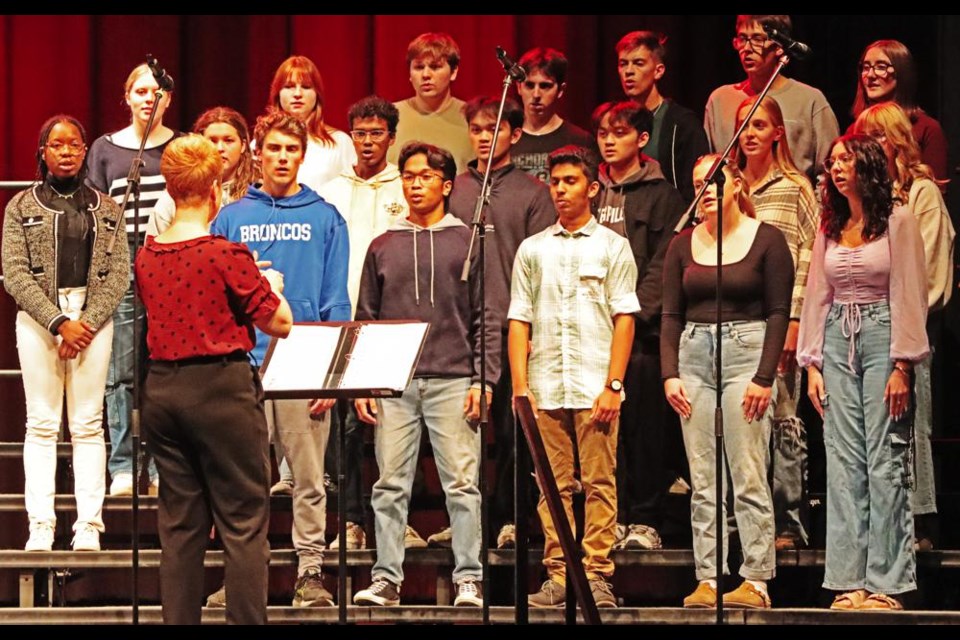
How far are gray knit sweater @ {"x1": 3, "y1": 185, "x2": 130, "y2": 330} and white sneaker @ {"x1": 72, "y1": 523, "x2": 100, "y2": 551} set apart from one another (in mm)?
740

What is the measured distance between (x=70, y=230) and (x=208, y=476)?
1876 millimetres

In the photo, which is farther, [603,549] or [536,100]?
[536,100]

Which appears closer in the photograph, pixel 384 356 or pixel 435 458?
pixel 384 356

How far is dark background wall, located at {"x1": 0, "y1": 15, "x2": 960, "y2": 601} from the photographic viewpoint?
281 inches

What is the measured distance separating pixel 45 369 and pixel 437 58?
6.79ft

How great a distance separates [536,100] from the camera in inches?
239

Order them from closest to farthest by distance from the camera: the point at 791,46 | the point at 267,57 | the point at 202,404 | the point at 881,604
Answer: the point at 202,404 < the point at 791,46 < the point at 881,604 < the point at 267,57

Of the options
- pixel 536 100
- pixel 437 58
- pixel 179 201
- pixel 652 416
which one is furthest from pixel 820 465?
pixel 179 201

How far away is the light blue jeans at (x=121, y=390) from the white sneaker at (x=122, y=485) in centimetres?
1

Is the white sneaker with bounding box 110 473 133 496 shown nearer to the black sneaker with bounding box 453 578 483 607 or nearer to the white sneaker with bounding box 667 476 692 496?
the black sneaker with bounding box 453 578 483 607

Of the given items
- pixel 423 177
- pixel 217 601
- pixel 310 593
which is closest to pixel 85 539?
pixel 217 601

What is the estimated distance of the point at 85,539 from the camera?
5457 millimetres

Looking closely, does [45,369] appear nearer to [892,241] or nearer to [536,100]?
[536,100]

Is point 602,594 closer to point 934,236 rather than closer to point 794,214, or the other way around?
point 794,214
